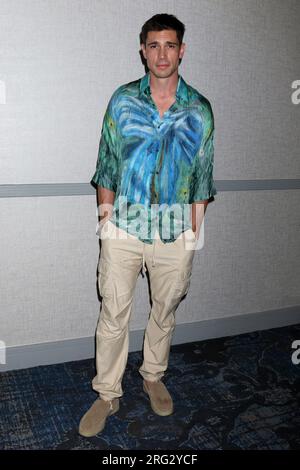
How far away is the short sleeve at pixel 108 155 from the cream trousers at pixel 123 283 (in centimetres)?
22

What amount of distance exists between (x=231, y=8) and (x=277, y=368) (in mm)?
2240

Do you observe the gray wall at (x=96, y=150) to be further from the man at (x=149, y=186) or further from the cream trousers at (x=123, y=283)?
the cream trousers at (x=123, y=283)

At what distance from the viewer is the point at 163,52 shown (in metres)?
2.04

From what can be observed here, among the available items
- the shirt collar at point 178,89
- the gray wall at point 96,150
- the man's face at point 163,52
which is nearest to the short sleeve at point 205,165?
the shirt collar at point 178,89

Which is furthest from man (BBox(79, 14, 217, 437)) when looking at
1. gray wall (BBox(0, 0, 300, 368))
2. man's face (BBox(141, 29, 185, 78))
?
gray wall (BBox(0, 0, 300, 368))

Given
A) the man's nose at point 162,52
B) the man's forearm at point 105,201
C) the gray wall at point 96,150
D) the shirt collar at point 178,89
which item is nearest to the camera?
the man's nose at point 162,52

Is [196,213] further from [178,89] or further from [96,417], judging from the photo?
[96,417]

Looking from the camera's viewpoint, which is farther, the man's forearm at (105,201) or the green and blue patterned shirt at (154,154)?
the man's forearm at (105,201)

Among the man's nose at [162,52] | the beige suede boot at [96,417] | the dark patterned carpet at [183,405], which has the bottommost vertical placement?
the dark patterned carpet at [183,405]

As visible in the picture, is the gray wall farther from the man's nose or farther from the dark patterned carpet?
the man's nose

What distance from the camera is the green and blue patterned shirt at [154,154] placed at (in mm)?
2117

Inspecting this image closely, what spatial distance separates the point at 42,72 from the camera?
2410 millimetres
